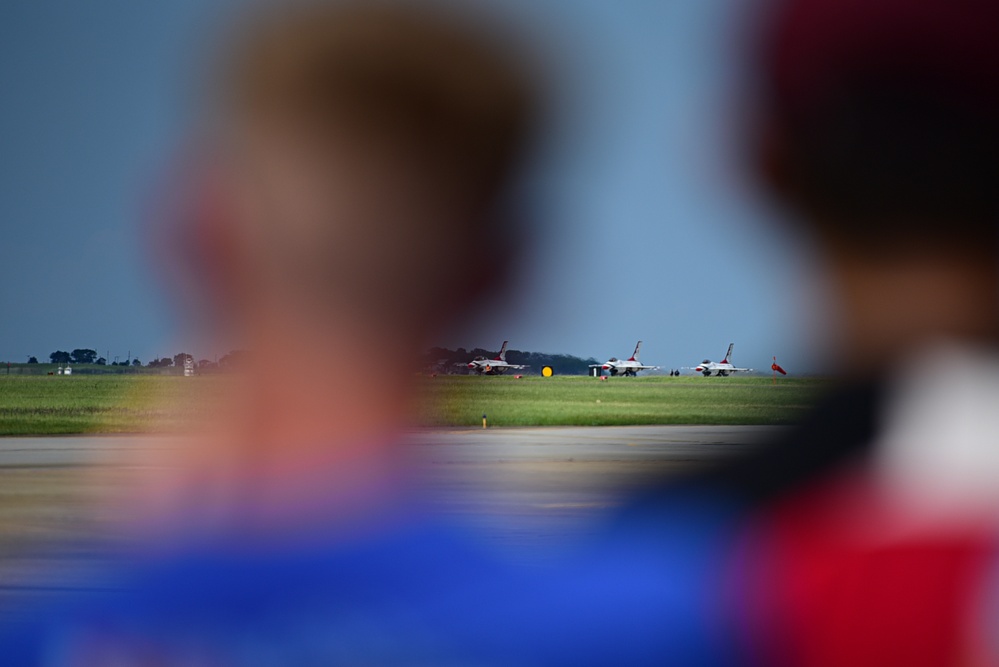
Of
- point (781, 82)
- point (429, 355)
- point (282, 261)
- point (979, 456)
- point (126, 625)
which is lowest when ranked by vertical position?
point (126, 625)

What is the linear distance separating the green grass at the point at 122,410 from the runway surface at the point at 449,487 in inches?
11.3

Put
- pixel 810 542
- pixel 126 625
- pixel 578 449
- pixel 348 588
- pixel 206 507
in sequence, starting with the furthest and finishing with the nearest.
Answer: pixel 578 449, pixel 206 507, pixel 348 588, pixel 126 625, pixel 810 542

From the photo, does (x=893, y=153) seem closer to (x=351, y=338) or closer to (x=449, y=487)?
(x=351, y=338)

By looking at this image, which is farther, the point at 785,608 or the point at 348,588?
the point at 348,588

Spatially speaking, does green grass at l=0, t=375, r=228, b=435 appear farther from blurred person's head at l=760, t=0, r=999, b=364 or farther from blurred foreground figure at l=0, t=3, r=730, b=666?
blurred person's head at l=760, t=0, r=999, b=364

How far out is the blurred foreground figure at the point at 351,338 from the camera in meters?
2.69

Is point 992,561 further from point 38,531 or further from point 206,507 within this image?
point 38,531

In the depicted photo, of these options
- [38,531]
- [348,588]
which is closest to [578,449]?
[38,531]

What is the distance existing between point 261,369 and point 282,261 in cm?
33

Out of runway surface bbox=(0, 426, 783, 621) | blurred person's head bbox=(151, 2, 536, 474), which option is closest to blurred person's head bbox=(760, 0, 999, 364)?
runway surface bbox=(0, 426, 783, 621)

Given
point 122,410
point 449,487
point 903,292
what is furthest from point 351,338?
point 122,410

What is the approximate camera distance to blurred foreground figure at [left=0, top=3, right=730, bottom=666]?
2.69 metres

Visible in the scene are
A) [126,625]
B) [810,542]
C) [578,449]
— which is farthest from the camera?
[578,449]

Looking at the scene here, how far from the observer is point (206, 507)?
Result: 161 inches
